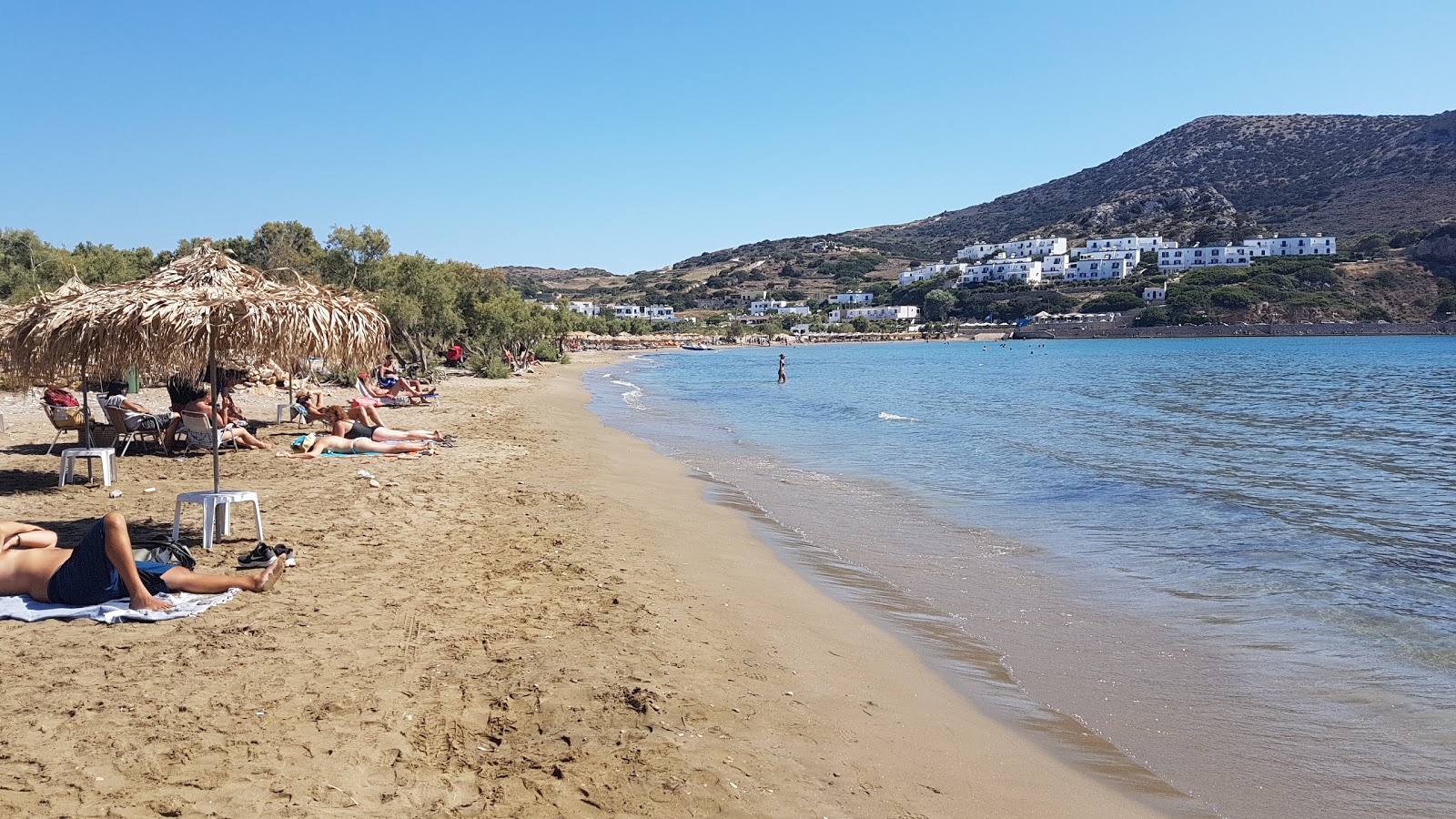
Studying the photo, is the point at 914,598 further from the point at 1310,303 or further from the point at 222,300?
the point at 1310,303

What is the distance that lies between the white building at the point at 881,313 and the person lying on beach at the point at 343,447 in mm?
122125

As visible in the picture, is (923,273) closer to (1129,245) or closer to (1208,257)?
(1129,245)

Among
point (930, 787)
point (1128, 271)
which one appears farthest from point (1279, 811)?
point (1128, 271)

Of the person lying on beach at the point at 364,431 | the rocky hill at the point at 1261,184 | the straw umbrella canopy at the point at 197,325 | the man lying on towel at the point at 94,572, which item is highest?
the rocky hill at the point at 1261,184

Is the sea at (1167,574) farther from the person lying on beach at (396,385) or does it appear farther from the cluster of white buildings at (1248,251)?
the cluster of white buildings at (1248,251)

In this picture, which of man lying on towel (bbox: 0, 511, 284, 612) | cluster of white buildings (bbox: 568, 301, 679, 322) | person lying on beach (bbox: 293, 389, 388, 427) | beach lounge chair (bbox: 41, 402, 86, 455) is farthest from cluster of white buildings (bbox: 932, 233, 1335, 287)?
man lying on towel (bbox: 0, 511, 284, 612)

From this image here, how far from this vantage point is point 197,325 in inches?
257

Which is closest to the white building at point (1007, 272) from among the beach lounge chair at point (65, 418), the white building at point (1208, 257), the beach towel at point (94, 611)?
the white building at point (1208, 257)

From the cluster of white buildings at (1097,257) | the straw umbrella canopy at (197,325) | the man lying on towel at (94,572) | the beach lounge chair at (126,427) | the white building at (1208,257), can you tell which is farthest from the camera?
the white building at (1208,257)

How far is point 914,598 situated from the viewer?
691cm

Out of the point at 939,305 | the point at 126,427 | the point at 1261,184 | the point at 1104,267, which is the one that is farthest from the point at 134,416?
the point at 1261,184

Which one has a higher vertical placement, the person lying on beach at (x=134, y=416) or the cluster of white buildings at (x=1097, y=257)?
the cluster of white buildings at (x=1097, y=257)

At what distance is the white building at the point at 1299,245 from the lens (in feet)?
355

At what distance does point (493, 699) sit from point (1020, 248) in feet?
528
